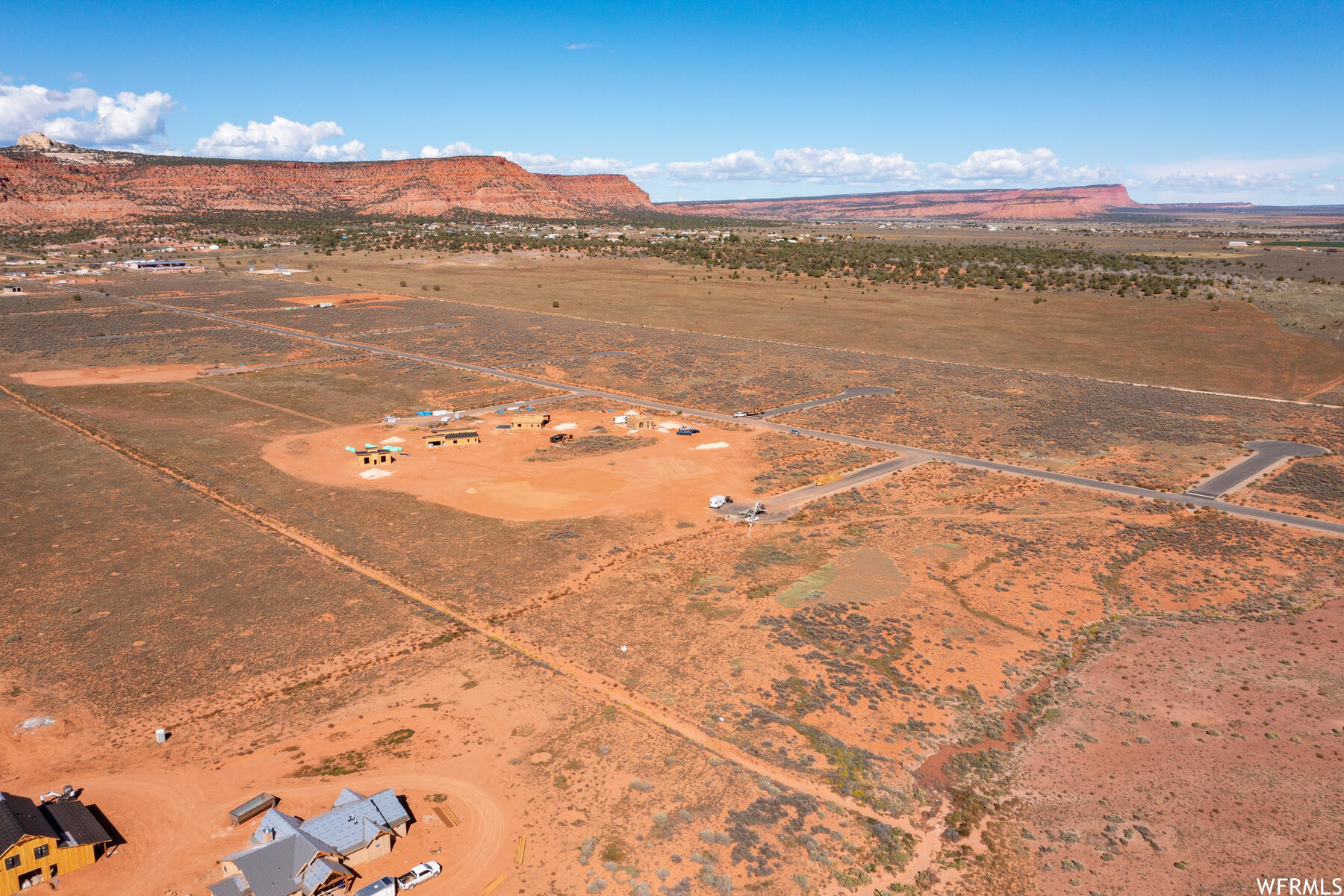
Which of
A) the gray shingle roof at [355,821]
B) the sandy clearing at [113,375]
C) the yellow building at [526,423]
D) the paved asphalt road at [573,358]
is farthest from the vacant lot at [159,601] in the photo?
the paved asphalt road at [573,358]

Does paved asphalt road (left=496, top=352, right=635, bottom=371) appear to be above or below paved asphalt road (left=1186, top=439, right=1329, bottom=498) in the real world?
above

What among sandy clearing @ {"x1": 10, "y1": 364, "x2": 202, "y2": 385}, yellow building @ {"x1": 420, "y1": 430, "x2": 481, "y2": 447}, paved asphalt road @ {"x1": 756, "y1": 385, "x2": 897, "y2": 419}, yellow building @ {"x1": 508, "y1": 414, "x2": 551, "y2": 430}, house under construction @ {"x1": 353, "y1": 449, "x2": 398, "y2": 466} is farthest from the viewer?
sandy clearing @ {"x1": 10, "y1": 364, "x2": 202, "y2": 385}

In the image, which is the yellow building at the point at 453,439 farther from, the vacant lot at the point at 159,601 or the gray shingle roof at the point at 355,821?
the gray shingle roof at the point at 355,821

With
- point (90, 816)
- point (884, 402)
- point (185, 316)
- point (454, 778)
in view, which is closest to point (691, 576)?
point (454, 778)

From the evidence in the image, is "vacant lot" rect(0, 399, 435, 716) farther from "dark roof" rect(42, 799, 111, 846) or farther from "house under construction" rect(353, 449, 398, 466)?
"house under construction" rect(353, 449, 398, 466)

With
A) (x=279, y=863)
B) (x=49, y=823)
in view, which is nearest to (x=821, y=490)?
(x=279, y=863)

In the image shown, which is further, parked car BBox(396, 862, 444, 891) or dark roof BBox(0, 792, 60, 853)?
parked car BBox(396, 862, 444, 891)

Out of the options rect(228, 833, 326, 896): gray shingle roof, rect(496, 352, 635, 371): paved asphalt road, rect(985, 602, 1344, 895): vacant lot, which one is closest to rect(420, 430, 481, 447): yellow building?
rect(496, 352, 635, 371): paved asphalt road

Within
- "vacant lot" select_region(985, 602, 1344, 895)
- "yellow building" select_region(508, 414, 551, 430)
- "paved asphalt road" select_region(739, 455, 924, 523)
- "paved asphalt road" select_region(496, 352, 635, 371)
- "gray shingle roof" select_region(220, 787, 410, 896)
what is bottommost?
"vacant lot" select_region(985, 602, 1344, 895)

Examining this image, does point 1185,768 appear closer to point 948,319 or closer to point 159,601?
point 159,601

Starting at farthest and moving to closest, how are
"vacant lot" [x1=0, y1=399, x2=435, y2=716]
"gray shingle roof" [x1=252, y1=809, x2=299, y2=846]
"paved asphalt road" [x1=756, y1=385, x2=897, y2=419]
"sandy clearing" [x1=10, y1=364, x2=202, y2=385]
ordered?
"sandy clearing" [x1=10, y1=364, x2=202, y2=385]
"paved asphalt road" [x1=756, y1=385, x2=897, y2=419]
"vacant lot" [x1=0, y1=399, x2=435, y2=716]
"gray shingle roof" [x1=252, y1=809, x2=299, y2=846]
